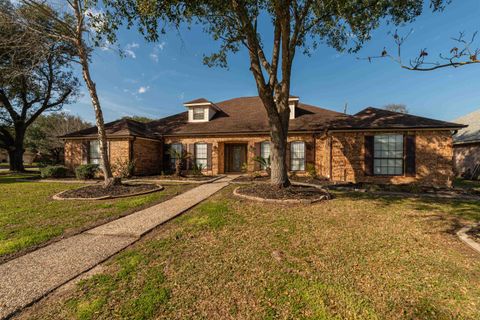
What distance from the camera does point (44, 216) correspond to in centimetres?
509

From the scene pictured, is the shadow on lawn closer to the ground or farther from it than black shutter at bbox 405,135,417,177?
closer to the ground

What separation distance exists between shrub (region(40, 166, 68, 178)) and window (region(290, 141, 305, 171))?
48.9 feet

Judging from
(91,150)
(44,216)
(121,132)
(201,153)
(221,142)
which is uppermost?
(121,132)

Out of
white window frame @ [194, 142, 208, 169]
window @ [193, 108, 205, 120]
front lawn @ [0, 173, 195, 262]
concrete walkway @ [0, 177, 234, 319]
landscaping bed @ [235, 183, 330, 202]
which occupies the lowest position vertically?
concrete walkway @ [0, 177, 234, 319]

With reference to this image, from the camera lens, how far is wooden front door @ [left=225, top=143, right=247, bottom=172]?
14.8 meters

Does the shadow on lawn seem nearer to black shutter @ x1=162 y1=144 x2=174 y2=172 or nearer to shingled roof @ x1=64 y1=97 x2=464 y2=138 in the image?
shingled roof @ x1=64 y1=97 x2=464 y2=138

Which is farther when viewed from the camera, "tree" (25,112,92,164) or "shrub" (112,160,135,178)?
"tree" (25,112,92,164)

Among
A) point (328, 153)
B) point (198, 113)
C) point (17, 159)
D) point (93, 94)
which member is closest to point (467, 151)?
point (328, 153)

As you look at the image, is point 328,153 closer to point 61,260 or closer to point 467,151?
point 61,260

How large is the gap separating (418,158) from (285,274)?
1101 centimetres

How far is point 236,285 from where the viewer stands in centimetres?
245

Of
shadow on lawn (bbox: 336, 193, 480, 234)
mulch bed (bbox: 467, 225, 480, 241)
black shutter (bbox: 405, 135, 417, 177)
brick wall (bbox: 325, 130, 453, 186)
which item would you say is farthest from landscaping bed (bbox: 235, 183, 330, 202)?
black shutter (bbox: 405, 135, 417, 177)

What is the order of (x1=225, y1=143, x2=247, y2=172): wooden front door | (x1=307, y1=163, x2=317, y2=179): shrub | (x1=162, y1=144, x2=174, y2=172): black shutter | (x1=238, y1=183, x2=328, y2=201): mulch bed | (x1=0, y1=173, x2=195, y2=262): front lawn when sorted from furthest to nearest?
1. (x1=225, y1=143, x2=247, y2=172): wooden front door
2. (x1=162, y1=144, x2=174, y2=172): black shutter
3. (x1=307, y1=163, x2=317, y2=179): shrub
4. (x1=238, y1=183, x2=328, y2=201): mulch bed
5. (x1=0, y1=173, x2=195, y2=262): front lawn

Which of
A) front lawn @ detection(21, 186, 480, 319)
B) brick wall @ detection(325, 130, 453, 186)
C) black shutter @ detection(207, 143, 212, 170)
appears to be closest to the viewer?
front lawn @ detection(21, 186, 480, 319)
